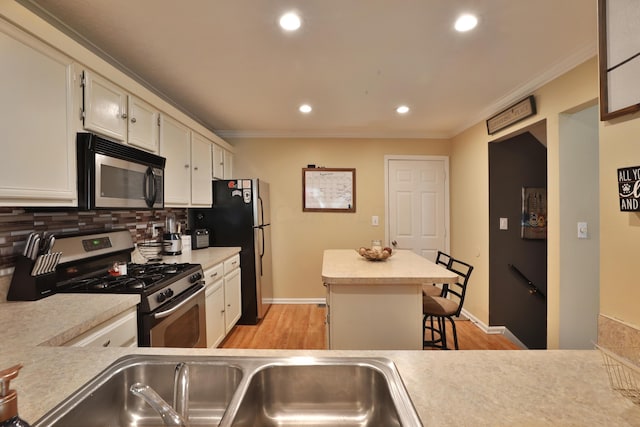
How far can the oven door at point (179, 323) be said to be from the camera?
59.9 inches

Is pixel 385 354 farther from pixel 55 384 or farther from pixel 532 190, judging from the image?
pixel 532 190

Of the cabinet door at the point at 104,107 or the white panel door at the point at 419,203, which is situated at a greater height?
the cabinet door at the point at 104,107

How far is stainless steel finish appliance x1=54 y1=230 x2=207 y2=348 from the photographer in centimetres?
153

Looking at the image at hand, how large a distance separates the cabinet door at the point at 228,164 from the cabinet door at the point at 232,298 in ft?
4.26

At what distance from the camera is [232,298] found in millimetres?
2920

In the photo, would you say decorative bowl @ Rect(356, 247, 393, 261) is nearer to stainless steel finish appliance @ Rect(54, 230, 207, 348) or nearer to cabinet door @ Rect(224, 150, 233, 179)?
stainless steel finish appliance @ Rect(54, 230, 207, 348)

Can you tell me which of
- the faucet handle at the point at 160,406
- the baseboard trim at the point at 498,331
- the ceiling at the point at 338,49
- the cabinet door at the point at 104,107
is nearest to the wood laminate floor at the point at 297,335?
the baseboard trim at the point at 498,331

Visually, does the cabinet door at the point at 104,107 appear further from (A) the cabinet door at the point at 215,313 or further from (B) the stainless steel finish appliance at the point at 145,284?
(A) the cabinet door at the point at 215,313

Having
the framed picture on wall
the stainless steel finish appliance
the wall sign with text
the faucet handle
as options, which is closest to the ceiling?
the framed picture on wall

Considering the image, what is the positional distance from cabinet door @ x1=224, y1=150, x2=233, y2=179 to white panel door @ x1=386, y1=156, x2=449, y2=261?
2182 mm

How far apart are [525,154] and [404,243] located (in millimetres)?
1751

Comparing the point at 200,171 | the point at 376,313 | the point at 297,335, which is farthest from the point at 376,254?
the point at 200,171

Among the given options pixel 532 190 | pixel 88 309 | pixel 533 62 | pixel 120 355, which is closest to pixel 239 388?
pixel 120 355

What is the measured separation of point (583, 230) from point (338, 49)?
7.34 feet
